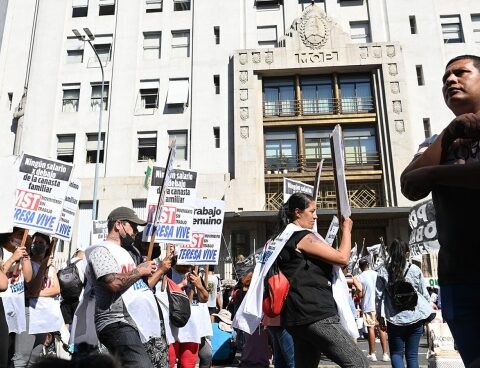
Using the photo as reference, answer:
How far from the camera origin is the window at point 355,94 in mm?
26266

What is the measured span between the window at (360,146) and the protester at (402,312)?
65.5ft

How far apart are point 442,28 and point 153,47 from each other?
16999 mm

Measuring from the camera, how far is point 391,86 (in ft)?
83.3

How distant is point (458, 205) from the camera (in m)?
2.10

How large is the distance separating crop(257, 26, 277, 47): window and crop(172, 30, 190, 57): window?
4312 mm

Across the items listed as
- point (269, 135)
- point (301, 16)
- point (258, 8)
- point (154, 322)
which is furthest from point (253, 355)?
point (258, 8)

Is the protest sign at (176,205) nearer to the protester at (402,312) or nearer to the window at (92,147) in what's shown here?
the protester at (402,312)

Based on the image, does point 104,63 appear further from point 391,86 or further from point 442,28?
point 442,28

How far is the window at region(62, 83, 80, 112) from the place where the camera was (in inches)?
1099

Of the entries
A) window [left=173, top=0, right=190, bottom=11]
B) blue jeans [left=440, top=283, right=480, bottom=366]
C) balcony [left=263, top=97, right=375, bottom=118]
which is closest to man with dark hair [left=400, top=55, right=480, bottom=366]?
blue jeans [left=440, top=283, right=480, bottom=366]

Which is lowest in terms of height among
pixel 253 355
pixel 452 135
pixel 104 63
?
pixel 253 355

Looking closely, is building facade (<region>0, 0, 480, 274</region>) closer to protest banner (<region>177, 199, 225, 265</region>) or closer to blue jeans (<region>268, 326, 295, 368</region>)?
protest banner (<region>177, 199, 225, 265</region>)

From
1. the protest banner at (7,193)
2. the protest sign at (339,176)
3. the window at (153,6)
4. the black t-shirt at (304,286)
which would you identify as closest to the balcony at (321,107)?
the window at (153,6)

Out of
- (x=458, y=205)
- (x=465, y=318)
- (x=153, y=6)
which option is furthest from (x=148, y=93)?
(x=465, y=318)
